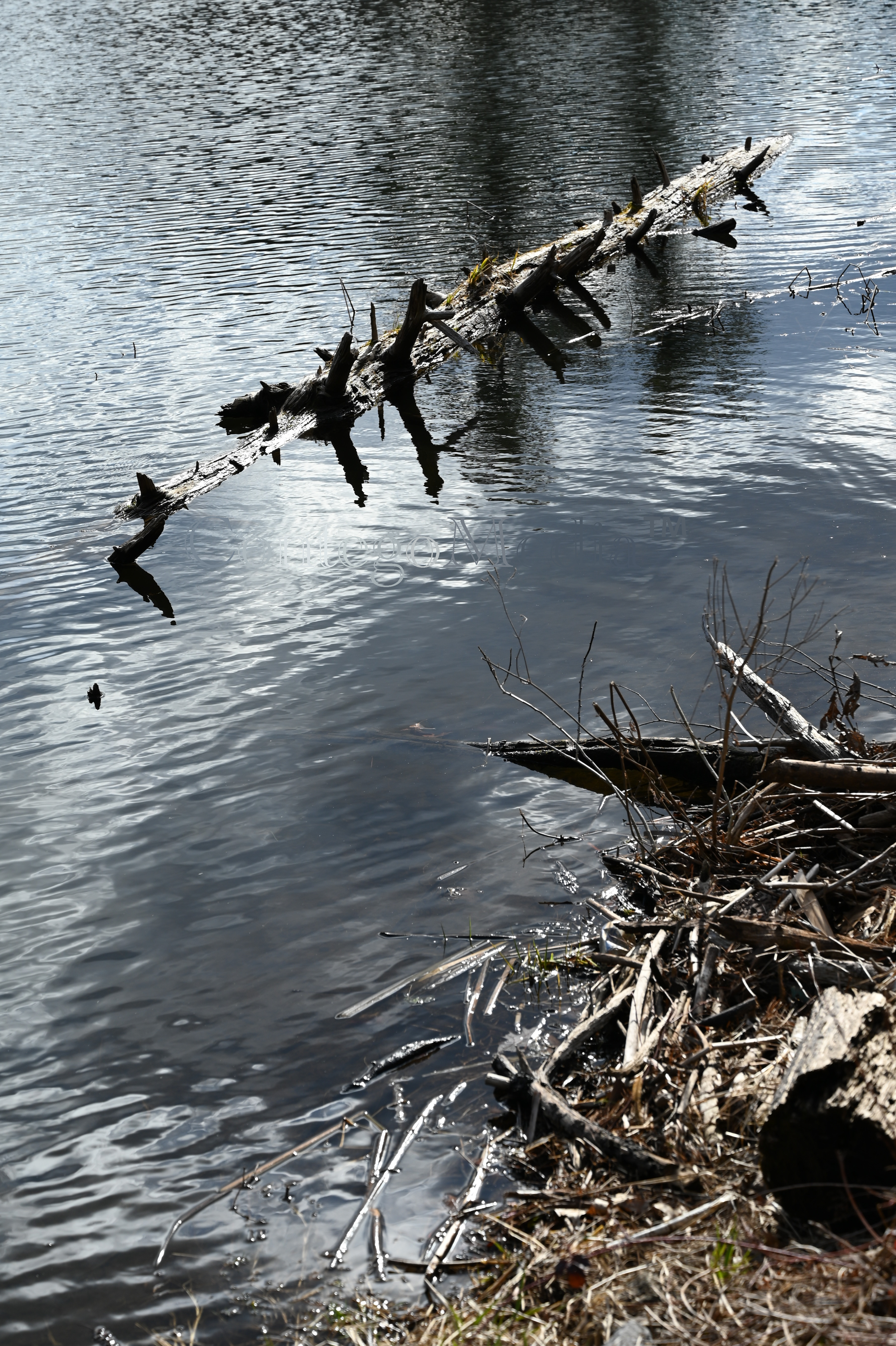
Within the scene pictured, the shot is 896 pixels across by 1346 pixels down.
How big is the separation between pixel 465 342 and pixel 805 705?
10.6 m

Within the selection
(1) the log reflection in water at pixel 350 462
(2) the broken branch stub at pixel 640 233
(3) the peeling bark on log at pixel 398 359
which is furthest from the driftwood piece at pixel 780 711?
(2) the broken branch stub at pixel 640 233

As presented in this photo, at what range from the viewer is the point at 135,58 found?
5406 cm

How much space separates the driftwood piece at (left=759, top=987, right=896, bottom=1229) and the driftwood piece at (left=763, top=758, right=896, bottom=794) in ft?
7.08

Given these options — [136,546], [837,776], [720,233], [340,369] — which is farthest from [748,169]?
[837,776]

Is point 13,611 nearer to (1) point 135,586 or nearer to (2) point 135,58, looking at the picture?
(1) point 135,586

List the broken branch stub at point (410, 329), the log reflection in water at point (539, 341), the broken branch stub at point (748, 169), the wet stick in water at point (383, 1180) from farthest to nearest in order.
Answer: the broken branch stub at point (748, 169) < the log reflection in water at point (539, 341) < the broken branch stub at point (410, 329) < the wet stick in water at point (383, 1180)

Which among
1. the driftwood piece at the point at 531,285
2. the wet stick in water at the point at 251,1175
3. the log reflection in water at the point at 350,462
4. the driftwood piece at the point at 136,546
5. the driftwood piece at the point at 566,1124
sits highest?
the driftwood piece at the point at 531,285

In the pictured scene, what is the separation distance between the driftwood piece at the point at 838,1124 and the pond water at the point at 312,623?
1537mm

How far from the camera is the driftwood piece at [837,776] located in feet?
20.3

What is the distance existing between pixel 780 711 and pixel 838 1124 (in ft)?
11.5

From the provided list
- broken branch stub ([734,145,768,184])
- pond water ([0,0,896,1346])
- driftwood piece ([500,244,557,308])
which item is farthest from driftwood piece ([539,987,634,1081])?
broken branch stub ([734,145,768,184])

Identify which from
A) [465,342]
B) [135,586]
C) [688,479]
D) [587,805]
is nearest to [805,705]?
[587,805]

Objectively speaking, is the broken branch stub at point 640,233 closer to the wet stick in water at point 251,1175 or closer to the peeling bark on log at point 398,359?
the peeling bark on log at point 398,359

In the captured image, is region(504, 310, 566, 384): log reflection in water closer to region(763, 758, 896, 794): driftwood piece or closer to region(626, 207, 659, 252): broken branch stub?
region(626, 207, 659, 252): broken branch stub
